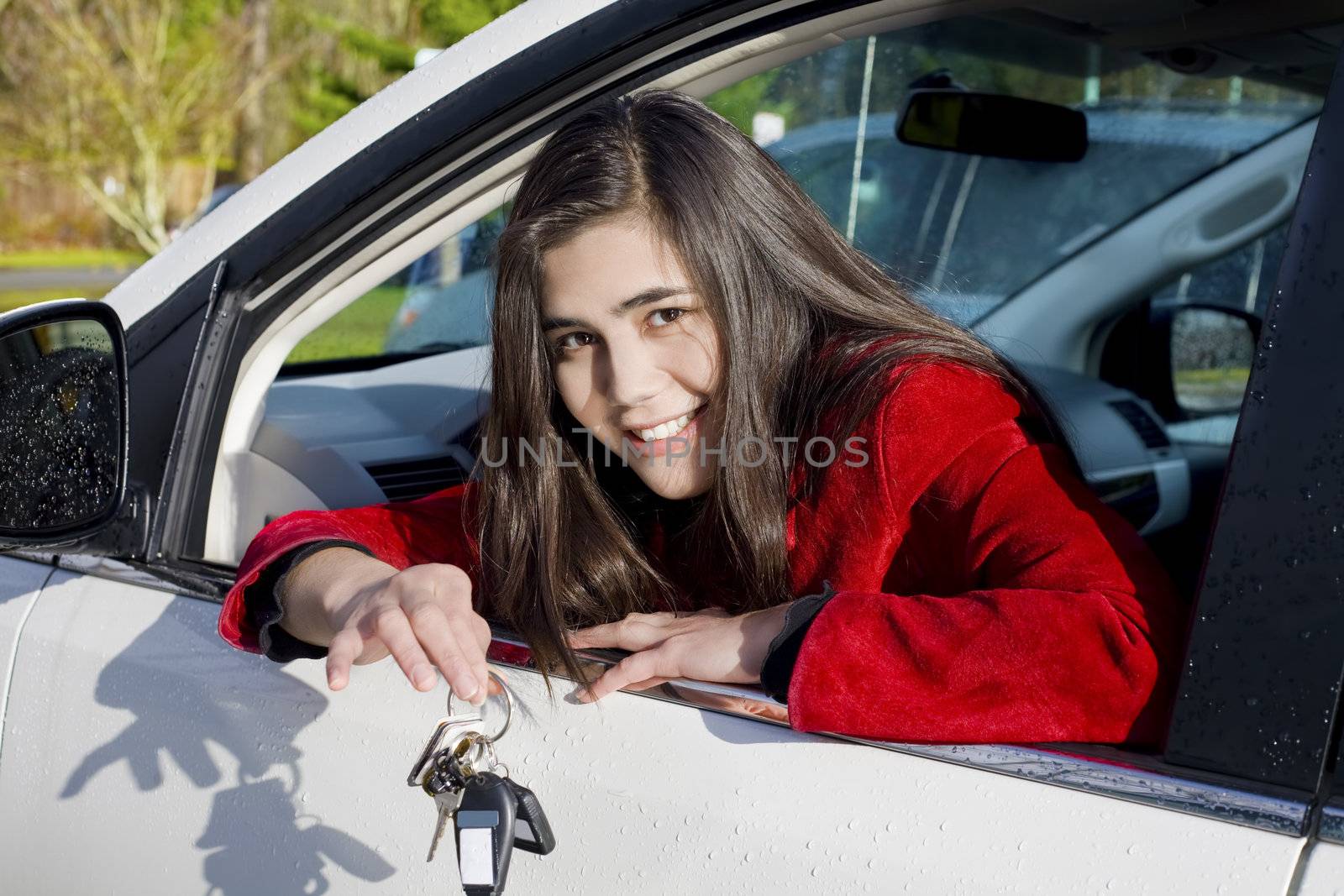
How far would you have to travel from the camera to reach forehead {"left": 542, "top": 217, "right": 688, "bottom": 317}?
147 cm

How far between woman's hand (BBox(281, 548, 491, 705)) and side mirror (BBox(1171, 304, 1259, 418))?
8.29ft

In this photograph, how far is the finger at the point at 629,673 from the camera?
1196mm

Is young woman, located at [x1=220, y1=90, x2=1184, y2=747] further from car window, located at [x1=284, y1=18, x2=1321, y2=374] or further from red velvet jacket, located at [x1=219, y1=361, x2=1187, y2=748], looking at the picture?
car window, located at [x1=284, y1=18, x2=1321, y2=374]

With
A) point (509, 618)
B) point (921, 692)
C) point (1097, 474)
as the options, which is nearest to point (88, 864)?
point (509, 618)

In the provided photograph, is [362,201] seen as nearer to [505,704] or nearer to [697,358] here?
[697,358]

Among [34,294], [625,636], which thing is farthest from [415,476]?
[34,294]

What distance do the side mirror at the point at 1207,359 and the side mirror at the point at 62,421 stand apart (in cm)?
262

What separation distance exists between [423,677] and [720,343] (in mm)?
558

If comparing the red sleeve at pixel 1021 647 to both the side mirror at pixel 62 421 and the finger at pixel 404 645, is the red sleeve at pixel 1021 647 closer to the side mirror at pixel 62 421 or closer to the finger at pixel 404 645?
the finger at pixel 404 645

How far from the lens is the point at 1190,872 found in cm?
93

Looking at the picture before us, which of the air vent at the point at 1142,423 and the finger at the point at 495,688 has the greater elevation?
the air vent at the point at 1142,423

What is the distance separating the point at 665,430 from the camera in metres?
1.51

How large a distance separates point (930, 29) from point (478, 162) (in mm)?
1479

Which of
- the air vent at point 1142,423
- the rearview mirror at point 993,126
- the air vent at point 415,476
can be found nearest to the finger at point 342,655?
the air vent at point 415,476
